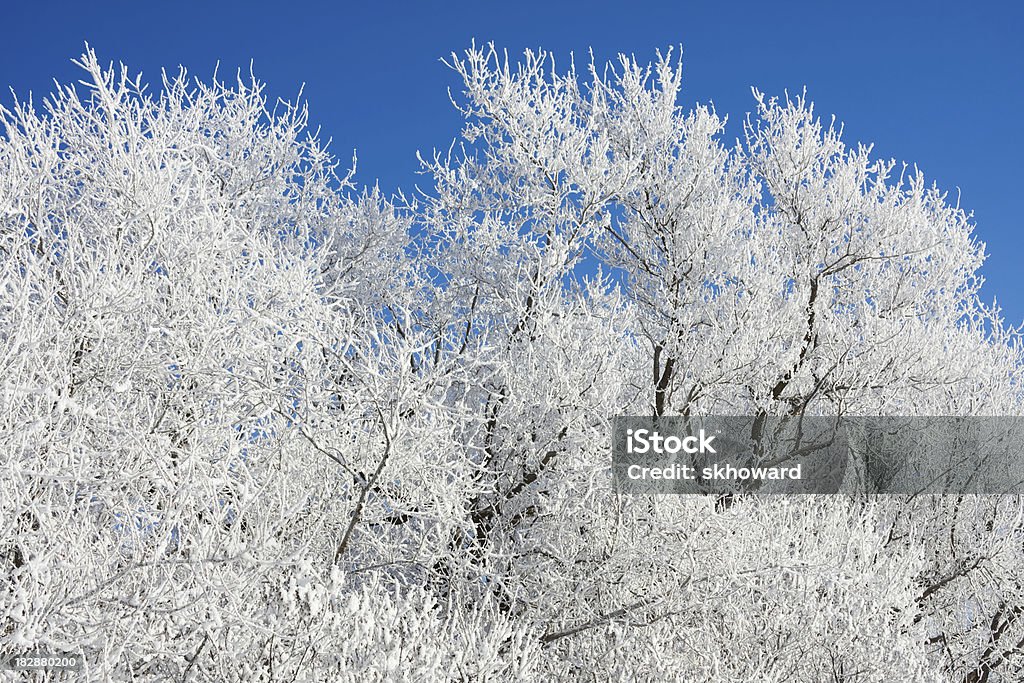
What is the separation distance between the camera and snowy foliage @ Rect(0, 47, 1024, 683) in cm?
375

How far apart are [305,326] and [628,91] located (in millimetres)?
6587

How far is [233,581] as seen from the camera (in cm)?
354

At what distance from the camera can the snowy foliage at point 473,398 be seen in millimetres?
3752

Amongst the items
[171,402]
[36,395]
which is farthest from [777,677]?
[36,395]

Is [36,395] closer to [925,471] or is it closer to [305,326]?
[305,326]

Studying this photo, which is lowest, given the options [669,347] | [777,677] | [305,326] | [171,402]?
[777,677]

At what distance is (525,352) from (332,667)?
3492 mm

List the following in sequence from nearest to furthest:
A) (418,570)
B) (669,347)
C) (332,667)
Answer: (332,667) < (418,570) < (669,347)

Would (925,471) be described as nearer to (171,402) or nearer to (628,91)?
(628,91)

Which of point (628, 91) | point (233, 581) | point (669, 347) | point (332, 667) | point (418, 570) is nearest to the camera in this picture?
point (233, 581)

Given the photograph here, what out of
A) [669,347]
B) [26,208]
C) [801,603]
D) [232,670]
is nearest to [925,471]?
[669,347]

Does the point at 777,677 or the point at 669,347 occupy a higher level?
the point at 669,347

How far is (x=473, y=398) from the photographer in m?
7.92

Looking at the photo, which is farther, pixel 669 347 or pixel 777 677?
pixel 669 347
